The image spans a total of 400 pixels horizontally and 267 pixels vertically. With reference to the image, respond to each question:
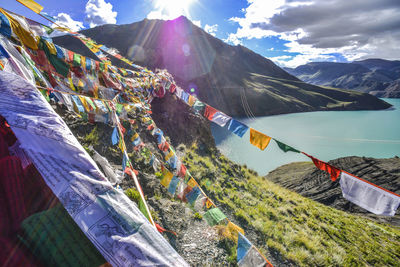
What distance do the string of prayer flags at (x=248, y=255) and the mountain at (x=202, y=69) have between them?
60287 mm

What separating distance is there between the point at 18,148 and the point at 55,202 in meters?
0.66

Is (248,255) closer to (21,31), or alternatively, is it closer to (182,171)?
(182,171)

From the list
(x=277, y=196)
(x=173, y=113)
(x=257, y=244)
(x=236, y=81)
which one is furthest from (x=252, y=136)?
(x=236, y=81)

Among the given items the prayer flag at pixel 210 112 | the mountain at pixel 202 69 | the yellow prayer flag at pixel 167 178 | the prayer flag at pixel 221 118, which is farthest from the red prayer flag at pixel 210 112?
the mountain at pixel 202 69

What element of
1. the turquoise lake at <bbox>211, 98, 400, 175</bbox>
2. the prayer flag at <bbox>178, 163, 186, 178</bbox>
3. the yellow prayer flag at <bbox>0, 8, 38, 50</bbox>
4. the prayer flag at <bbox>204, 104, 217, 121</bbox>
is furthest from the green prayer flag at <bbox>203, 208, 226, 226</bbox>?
the turquoise lake at <bbox>211, 98, 400, 175</bbox>

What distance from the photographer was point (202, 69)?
76750 mm

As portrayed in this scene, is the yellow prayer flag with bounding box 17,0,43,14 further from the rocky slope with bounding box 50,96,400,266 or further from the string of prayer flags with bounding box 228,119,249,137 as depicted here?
the string of prayer flags with bounding box 228,119,249,137

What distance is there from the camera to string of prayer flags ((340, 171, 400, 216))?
366 cm

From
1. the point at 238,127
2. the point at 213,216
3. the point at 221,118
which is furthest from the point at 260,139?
the point at 213,216

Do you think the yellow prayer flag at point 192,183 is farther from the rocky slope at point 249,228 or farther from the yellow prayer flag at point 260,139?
the yellow prayer flag at point 260,139

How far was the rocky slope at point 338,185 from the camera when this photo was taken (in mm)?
17158

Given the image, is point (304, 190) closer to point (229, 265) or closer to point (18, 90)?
point (229, 265)

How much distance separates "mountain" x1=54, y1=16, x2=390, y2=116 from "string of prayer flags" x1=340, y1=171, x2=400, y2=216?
59.9m

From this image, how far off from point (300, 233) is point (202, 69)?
7589 centimetres
